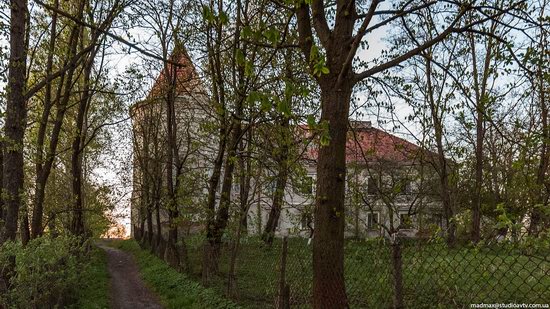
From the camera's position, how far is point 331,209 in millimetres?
4285

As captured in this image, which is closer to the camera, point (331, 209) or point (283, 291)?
point (331, 209)

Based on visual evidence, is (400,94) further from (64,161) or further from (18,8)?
(64,161)

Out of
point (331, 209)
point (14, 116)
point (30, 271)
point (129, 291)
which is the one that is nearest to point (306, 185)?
point (331, 209)

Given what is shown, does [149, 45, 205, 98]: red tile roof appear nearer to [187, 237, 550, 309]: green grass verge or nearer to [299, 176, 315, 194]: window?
[299, 176, 315, 194]: window

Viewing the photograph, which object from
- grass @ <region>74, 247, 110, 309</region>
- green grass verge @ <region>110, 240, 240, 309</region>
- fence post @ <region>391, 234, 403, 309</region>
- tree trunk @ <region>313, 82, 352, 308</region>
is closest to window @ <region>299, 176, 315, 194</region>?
green grass verge @ <region>110, 240, 240, 309</region>

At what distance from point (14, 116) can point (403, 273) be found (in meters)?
6.35

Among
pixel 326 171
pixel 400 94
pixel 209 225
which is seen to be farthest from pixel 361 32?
pixel 209 225

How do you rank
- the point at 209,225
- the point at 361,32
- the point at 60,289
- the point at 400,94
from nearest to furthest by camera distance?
the point at 361,32
the point at 400,94
the point at 60,289
the point at 209,225

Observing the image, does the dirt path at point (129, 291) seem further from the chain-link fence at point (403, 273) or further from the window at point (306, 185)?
the window at point (306, 185)

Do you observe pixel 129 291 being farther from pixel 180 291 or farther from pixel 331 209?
pixel 331 209

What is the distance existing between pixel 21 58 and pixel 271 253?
18.1 feet

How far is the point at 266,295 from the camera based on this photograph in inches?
316

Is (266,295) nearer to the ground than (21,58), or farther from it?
nearer to the ground

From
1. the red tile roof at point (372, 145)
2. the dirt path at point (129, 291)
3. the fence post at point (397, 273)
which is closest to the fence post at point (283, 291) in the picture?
the red tile roof at point (372, 145)
